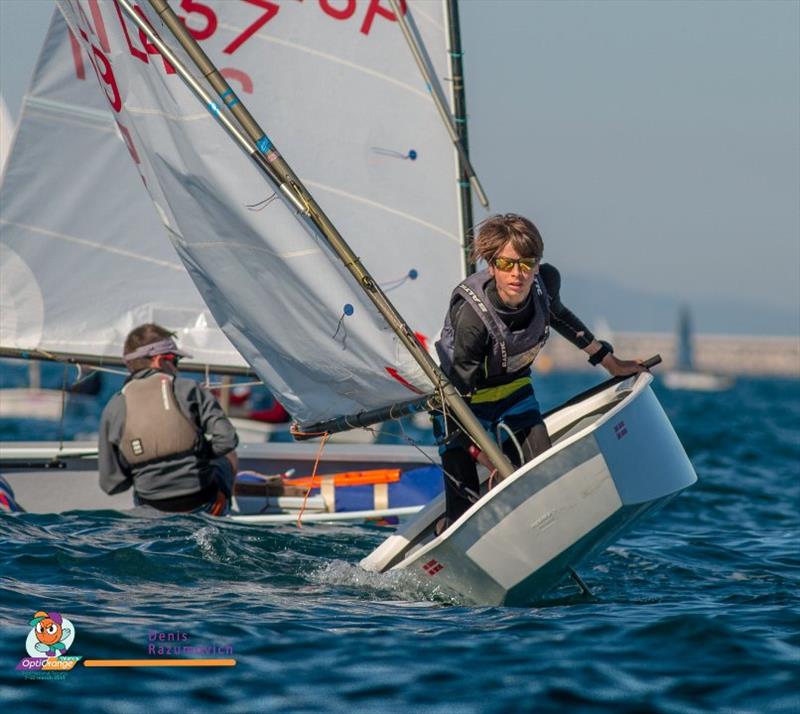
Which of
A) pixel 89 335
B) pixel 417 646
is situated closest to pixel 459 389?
pixel 417 646

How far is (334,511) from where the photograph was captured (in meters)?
8.94

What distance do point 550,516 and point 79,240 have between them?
5.18 meters

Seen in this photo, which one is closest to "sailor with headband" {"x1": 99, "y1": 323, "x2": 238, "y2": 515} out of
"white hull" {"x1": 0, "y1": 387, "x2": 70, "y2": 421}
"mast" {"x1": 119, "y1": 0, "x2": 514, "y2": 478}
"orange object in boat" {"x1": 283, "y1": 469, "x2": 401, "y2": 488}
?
"orange object in boat" {"x1": 283, "y1": 469, "x2": 401, "y2": 488}

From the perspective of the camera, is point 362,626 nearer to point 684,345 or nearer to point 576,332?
point 576,332

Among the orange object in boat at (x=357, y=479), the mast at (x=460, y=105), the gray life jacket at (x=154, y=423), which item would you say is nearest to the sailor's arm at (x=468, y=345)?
the gray life jacket at (x=154, y=423)

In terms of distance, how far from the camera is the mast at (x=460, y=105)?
350 inches

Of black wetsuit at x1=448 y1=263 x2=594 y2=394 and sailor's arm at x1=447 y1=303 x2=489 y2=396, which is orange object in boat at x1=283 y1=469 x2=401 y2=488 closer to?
black wetsuit at x1=448 y1=263 x2=594 y2=394

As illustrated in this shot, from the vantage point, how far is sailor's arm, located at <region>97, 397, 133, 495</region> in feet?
26.0

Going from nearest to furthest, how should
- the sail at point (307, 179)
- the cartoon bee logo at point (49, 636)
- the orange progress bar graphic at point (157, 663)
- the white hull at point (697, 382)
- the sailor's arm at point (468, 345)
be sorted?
the orange progress bar graphic at point (157, 663) < the cartoon bee logo at point (49, 636) < the sailor's arm at point (468, 345) < the sail at point (307, 179) < the white hull at point (697, 382)

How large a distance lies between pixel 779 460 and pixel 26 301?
1000 centimetres

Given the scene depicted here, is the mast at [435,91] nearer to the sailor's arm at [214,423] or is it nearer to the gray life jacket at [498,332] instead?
the sailor's arm at [214,423]

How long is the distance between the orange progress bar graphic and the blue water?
64mm

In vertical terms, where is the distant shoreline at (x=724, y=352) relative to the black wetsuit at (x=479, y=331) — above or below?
below

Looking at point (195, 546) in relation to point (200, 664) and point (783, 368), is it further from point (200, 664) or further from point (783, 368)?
point (783, 368)
